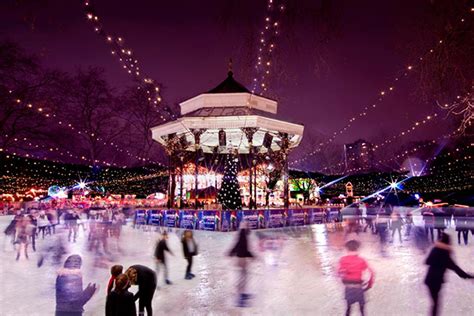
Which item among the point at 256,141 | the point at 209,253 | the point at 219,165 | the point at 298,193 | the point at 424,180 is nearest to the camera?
the point at 209,253

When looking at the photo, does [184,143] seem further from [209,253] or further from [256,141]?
[209,253]

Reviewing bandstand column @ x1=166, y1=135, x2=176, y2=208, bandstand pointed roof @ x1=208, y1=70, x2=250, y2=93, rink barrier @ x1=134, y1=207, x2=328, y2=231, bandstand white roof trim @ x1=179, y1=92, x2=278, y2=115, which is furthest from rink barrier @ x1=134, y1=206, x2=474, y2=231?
bandstand pointed roof @ x1=208, y1=70, x2=250, y2=93

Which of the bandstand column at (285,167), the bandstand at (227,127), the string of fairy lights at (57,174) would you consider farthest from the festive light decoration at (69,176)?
the bandstand column at (285,167)

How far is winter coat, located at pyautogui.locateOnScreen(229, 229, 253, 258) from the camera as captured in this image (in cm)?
693

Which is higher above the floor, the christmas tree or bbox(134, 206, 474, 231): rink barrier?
the christmas tree

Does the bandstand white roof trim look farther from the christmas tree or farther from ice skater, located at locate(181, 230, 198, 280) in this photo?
ice skater, located at locate(181, 230, 198, 280)

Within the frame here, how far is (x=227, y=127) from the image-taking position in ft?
57.8

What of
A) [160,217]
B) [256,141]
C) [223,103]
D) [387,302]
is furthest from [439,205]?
[387,302]

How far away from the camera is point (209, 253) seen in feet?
32.9

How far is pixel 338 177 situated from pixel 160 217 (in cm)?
2271

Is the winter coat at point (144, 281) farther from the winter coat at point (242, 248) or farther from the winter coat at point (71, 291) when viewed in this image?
the winter coat at point (242, 248)

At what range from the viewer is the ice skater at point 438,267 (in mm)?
4840

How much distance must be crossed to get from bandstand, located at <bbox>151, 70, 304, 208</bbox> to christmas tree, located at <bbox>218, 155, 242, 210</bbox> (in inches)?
30.9

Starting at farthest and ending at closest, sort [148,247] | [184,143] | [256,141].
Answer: [256,141] < [184,143] < [148,247]
